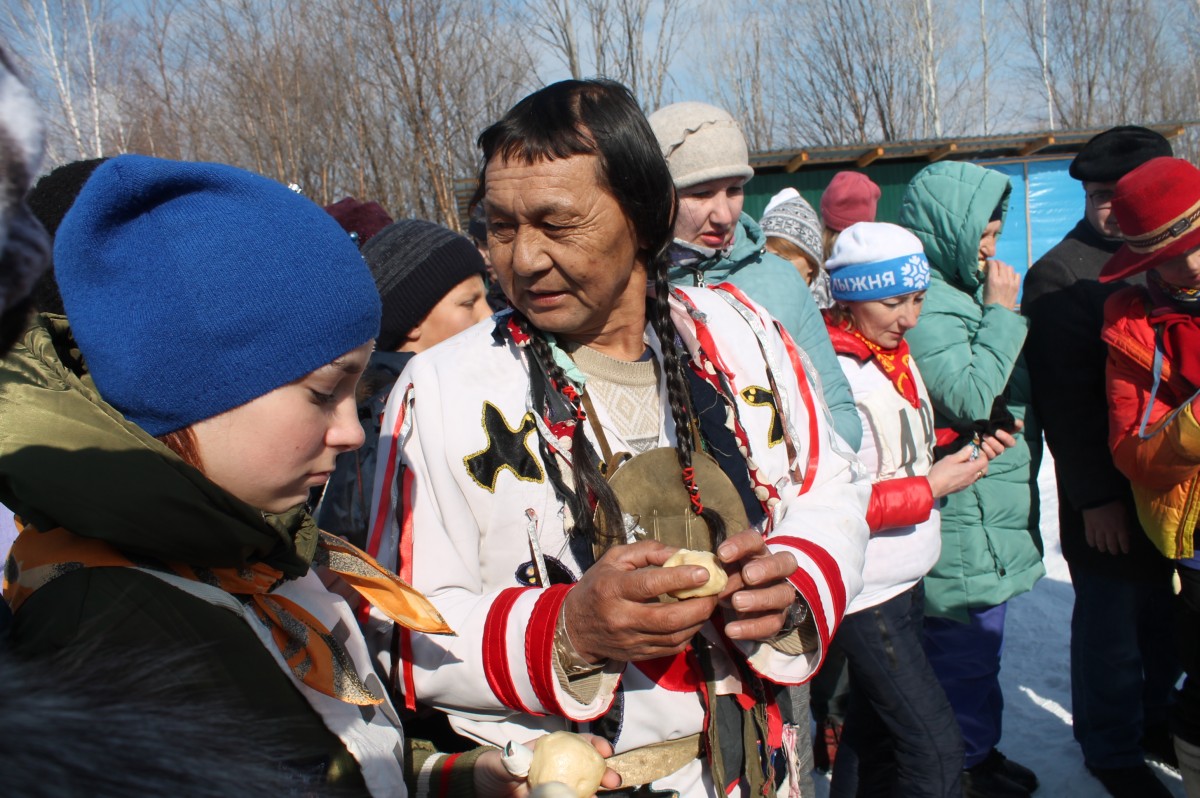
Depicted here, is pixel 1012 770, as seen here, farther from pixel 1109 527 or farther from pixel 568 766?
pixel 568 766

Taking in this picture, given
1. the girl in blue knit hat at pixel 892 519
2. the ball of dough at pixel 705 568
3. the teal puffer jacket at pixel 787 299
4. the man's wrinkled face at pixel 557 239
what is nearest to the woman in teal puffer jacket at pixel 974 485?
the girl in blue knit hat at pixel 892 519

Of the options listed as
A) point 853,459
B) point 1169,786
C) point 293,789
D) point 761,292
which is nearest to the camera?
point 293,789

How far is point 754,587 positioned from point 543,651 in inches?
14.8

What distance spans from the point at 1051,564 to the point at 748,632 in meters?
4.82

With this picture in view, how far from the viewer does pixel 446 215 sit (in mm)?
12219

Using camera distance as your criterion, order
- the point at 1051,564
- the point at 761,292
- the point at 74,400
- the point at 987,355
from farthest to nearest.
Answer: the point at 1051,564 → the point at 987,355 → the point at 761,292 → the point at 74,400

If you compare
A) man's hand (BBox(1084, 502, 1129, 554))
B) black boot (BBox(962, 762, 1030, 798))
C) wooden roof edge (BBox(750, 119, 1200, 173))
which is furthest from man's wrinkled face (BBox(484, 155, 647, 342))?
wooden roof edge (BBox(750, 119, 1200, 173))

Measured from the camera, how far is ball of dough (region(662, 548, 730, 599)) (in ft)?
4.32

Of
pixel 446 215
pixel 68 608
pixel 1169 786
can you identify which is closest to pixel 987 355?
pixel 1169 786

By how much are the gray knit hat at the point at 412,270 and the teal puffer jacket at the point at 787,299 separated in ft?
2.40

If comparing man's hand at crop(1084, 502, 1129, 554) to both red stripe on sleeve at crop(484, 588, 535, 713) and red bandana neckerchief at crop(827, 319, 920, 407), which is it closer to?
red bandana neckerchief at crop(827, 319, 920, 407)

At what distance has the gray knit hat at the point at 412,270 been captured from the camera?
2.76 metres

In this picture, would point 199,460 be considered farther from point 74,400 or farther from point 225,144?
point 225,144

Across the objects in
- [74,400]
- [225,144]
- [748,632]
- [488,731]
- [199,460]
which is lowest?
[488,731]
